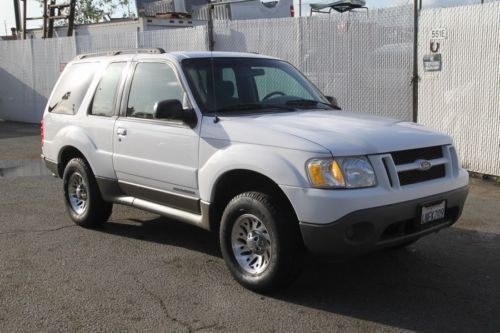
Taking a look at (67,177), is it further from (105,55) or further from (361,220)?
(361,220)

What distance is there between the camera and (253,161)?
4379 millimetres

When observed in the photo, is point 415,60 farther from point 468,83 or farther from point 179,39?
point 179,39

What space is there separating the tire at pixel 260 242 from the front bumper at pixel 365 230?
0.63ft

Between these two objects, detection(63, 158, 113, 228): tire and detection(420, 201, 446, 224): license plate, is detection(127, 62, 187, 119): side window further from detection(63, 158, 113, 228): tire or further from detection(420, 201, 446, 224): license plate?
detection(420, 201, 446, 224): license plate

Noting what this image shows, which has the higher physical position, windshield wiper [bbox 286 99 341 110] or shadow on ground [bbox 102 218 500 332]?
windshield wiper [bbox 286 99 341 110]

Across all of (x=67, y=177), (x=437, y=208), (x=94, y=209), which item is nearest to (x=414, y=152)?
(x=437, y=208)

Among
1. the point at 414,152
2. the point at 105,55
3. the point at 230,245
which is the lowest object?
the point at 230,245

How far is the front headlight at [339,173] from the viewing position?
13.3 feet

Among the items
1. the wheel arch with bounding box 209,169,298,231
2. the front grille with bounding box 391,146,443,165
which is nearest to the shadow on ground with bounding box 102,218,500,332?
the wheel arch with bounding box 209,169,298,231

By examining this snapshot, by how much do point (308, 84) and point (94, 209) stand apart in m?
2.54

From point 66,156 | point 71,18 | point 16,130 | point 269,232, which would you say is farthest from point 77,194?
point 71,18

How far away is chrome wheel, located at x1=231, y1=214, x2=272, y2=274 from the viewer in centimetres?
447

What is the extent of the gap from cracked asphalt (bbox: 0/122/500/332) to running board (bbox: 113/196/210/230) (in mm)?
395

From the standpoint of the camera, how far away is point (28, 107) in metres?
17.2
